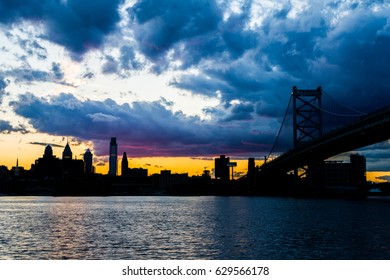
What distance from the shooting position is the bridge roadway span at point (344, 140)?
7656 centimetres

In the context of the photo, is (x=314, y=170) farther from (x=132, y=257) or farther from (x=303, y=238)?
(x=132, y=257)

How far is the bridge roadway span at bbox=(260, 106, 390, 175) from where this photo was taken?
76562 millimetres

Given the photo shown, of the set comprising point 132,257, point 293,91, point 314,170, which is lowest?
point 132,257

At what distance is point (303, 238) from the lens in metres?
39.7

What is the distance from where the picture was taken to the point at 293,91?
484 ft

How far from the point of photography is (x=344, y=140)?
3541 inches

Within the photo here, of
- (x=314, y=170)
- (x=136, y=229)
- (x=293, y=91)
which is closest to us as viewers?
(x=136, y=229)
